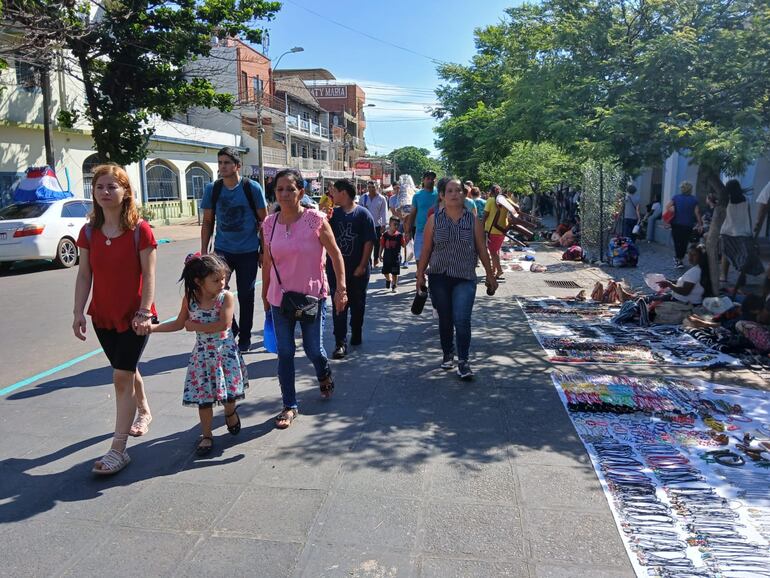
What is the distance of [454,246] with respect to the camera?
5160 mm

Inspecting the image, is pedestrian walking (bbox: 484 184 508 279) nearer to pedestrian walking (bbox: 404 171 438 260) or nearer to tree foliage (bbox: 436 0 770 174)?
pedestrian walking (bbox: 404 171 438 260)

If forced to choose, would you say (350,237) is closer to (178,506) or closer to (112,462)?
(112,462)

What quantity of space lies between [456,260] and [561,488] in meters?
2.34

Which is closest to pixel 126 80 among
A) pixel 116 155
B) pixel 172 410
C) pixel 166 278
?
pixel 116 155

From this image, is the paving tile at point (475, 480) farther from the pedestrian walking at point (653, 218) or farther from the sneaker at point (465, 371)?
the pedestrian walking at point (653, 218)

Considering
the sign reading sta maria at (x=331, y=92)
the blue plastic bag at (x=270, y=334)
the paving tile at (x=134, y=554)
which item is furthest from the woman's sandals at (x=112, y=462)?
the sign reading sta maria at (x=331, y=92)

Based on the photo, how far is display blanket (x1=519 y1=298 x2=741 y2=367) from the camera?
5648 millimetres

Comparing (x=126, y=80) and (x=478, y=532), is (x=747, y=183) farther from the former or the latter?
(x=126, y=80)

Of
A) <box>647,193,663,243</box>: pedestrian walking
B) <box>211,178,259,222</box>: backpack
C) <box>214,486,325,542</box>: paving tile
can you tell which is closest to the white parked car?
<box>211,178,259,222</box>: backpack

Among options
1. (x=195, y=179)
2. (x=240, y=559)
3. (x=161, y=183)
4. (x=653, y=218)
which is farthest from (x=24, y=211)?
(x=195, y=179)

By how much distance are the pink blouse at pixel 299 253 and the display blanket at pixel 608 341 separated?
2.72 meters

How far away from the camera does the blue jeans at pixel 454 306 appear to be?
5105 millimetres

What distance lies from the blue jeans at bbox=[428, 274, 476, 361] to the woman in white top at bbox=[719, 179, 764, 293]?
514cm

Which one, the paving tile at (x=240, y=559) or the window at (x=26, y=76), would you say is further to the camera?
the window at (x=26, y=76)
